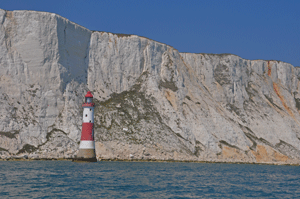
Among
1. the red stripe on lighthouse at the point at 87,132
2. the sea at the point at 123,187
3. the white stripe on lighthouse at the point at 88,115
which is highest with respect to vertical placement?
the white stripe on lighthouse at the point at 88,115

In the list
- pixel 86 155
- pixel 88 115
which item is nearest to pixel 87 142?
pixel 86 155

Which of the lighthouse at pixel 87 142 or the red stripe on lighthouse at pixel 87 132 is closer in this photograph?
the lighthouse at pixel 87 142

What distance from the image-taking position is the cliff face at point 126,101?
60.0 meters

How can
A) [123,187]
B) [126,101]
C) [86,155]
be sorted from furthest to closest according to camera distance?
[126,101], [86,155], [123,187]

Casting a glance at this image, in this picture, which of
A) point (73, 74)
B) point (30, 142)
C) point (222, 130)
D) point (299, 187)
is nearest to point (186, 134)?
point (222, 130)

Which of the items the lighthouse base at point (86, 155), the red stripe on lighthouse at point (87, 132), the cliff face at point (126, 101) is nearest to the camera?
the lighthouse base at point (86, 155)

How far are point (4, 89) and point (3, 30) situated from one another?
948 cm

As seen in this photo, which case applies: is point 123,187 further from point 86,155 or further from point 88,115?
point 88,115

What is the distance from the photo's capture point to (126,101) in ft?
226

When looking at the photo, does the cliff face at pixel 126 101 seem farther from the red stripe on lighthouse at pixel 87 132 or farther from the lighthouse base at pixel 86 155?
the red stripe on lighthouse at pixel 87 132

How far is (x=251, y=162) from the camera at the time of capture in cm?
6988

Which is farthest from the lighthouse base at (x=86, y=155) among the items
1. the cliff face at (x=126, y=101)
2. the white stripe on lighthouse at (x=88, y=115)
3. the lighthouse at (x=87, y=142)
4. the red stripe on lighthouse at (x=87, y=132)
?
the cliff face at (x=126, y=101)

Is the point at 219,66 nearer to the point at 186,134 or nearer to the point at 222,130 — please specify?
the point at 222,130

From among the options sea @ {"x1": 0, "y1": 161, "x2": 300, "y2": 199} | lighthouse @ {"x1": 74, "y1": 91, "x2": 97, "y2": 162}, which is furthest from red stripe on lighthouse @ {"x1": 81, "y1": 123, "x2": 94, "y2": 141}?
sea @ {"x1": 0, "y1": 161, "x2": 300, "y2": 199}
